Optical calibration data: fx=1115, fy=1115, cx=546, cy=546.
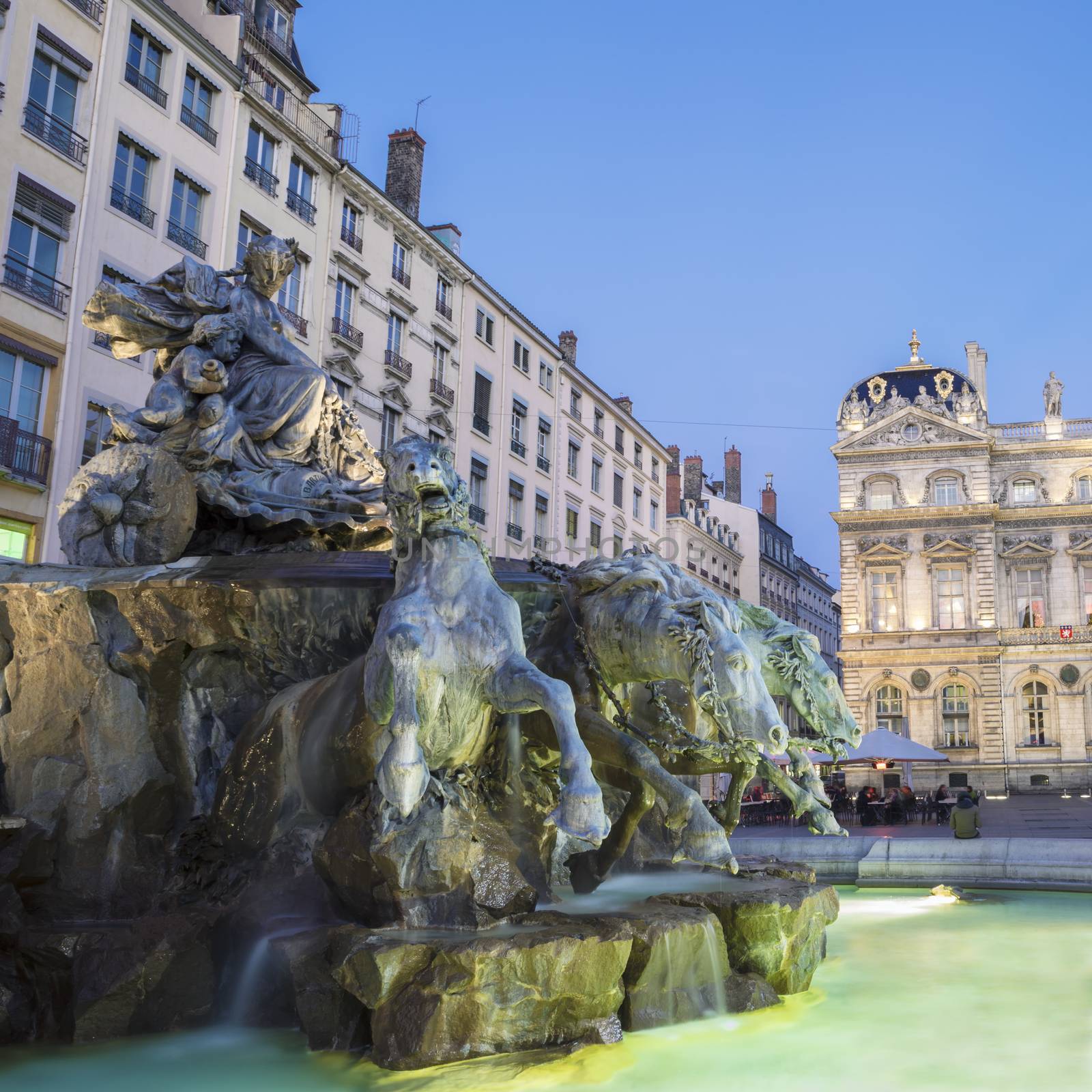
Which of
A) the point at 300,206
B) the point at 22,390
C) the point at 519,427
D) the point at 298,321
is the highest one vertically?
the point at 300,206

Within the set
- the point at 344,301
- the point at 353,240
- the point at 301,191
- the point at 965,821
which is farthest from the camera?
the point at 353,240

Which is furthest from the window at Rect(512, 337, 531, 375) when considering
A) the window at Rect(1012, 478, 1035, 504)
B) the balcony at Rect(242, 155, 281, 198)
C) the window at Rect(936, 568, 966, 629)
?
the window at Rect(1012, 478, 1035, 504)

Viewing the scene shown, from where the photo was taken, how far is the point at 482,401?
34312mm

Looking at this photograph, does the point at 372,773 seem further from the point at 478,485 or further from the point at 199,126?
the point at 478,485

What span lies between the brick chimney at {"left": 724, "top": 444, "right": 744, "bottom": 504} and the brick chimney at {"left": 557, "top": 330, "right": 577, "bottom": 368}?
2684 centimetres

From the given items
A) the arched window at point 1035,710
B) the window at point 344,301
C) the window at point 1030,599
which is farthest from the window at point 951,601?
the window at point 344,301

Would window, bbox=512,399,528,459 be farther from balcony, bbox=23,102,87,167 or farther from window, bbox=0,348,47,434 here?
window, bbox=0,348,47,434

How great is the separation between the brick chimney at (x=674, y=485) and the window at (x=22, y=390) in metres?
37.6

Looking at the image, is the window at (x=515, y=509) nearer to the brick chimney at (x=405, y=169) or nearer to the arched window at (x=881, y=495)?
the brick chimney at (x=405, y=169)

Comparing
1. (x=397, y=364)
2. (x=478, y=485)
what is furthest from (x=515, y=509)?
(x=397, y=364)

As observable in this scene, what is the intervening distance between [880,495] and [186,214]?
34.9m

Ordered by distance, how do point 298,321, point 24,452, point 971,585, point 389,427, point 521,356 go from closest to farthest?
point 24,452, point 298,321, point 389,427, point 521,356, point 971,585

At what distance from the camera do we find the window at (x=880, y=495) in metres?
Result: 49.1

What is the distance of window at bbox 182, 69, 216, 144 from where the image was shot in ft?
75.8
